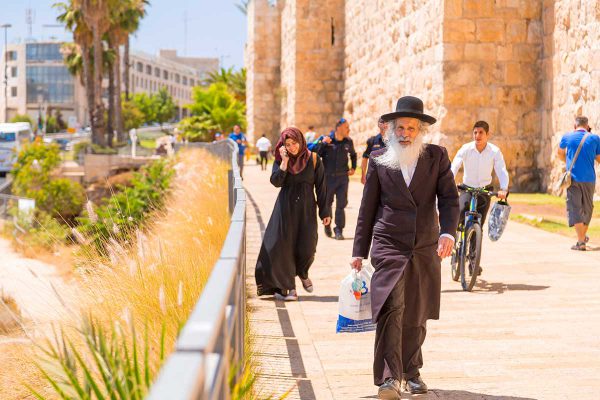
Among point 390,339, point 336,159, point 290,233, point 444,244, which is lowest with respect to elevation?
point 390,339

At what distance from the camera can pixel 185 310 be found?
585 centimetres

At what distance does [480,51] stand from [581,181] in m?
7.58

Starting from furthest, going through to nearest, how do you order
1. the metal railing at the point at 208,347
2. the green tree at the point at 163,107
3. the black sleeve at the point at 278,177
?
the green tree at the point at 163,107 < the black sleeve at the point at 278,177 < the metal railing at the point at 208,347

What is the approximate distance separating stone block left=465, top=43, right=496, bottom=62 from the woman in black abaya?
10.7 meters

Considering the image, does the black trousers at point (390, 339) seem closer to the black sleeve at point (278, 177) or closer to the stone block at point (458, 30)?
the black sleeve at point (278, 177)

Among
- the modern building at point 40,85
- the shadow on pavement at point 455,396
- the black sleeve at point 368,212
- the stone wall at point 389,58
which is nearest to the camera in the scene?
the shadow on pavement at point 455,396

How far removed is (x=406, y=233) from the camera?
18.0ft

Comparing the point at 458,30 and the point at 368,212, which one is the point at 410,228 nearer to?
the point at 368,212

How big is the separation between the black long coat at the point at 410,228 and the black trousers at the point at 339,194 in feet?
27.0

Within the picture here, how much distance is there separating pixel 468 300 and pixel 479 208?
1.28 m

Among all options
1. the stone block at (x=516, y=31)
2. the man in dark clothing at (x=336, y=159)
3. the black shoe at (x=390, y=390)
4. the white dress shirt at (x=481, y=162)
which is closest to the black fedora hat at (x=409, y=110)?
the black shoe at (x=390, y=390)

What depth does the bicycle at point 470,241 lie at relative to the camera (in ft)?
30.5

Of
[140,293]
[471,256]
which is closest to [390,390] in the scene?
[140,293]

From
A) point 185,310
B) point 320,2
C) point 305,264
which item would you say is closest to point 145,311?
point 185,310
